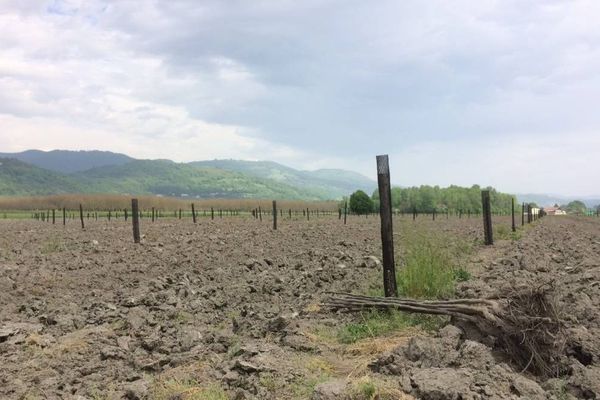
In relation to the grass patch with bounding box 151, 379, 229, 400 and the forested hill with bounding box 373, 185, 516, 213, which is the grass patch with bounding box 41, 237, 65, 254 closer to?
the grass patch with bounding box 151, 379, 229, 400

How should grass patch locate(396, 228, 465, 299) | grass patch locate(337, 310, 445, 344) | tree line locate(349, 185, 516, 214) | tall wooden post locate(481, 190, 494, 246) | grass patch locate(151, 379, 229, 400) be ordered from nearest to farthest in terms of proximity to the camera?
grass patch locate(151, 379, 229, 400), grass patch locate(337, 310, 445, 344), grass patch locate(396, 228, 465, 299), tall wooden post locate(481, 190, 494, 246), tree line locate(349, 185, 516, 214)

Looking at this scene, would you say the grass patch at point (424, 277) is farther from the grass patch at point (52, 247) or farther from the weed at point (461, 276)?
the grass patch at point (52, 247)

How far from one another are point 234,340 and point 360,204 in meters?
94.7

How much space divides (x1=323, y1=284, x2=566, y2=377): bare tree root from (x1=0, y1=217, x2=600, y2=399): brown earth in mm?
207

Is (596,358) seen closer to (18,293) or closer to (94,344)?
(94,344)

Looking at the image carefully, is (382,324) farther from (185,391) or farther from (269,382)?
(185,391)

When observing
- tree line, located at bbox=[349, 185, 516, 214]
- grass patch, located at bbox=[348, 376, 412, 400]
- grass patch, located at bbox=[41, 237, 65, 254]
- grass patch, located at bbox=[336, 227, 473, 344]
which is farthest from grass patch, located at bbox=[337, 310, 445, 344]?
tree line, located at bbox=[349, 185, 516, 214]

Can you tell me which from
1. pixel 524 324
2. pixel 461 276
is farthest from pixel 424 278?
pixel 524 324

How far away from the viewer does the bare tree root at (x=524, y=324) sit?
17.0 ft

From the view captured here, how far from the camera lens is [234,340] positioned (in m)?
6.32

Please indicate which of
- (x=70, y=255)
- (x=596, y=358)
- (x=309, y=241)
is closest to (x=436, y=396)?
(x=596, y=358)

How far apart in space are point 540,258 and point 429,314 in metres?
7.59

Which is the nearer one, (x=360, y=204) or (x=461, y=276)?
(x=461, y=276)

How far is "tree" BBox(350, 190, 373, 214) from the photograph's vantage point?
327 feet
